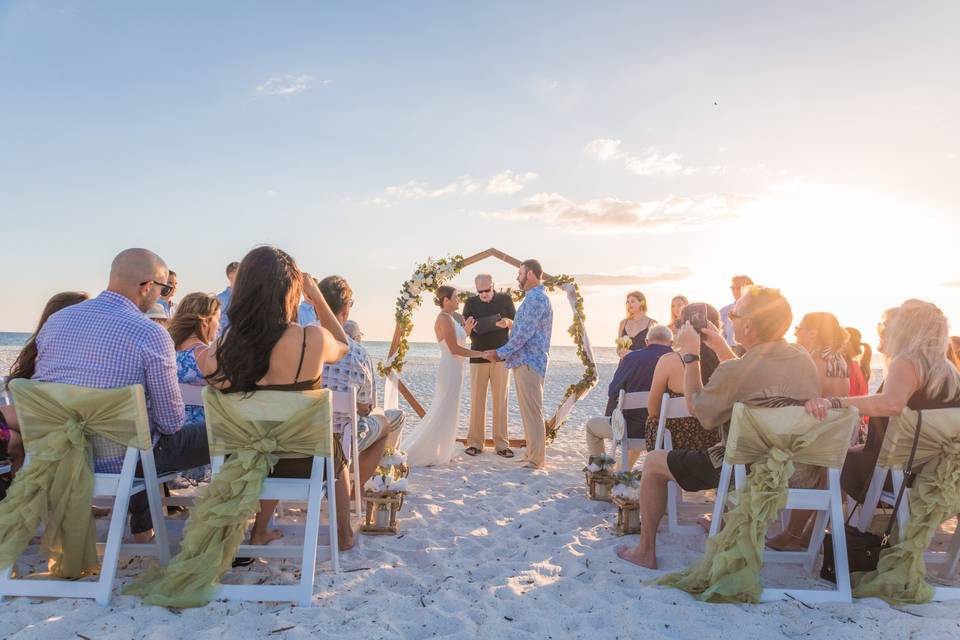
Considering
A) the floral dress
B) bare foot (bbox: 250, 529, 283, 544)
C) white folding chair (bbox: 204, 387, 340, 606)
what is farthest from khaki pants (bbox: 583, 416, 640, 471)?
the floral dress

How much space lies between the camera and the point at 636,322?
7469 mm

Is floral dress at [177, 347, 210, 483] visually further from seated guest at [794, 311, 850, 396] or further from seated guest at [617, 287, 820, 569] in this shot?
seated guest at [794, 311, 850, 396]

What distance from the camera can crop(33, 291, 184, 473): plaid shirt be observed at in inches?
127

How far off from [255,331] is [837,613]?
3249 mm

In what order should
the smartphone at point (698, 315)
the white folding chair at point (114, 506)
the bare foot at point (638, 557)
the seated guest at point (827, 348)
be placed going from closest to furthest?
the white folding chair at point (114, 506), the bare foot at point (638, 557), the smartphone at point (698, 315), the seated guest at point (827, 348)

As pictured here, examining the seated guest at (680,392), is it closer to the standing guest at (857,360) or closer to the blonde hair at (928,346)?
the blonde hair at (928,346)

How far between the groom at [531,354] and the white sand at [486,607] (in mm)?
2301

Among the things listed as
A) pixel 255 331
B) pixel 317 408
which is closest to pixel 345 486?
pixel 317 408

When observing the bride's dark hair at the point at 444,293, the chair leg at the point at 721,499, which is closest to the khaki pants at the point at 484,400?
the bride's dark hair at the point at 444,293

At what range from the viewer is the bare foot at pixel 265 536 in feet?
12.4

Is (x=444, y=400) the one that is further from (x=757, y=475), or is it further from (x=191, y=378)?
(x=757, y=475)

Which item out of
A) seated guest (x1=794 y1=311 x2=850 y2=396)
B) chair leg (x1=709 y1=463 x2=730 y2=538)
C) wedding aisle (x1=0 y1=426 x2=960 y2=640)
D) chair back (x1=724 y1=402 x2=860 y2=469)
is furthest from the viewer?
seated guest (x1=794 y1=311 x2=850 y2=396)

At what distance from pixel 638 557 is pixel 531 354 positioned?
10.8ft

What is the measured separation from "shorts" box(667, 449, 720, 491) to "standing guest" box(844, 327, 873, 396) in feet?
7.11
